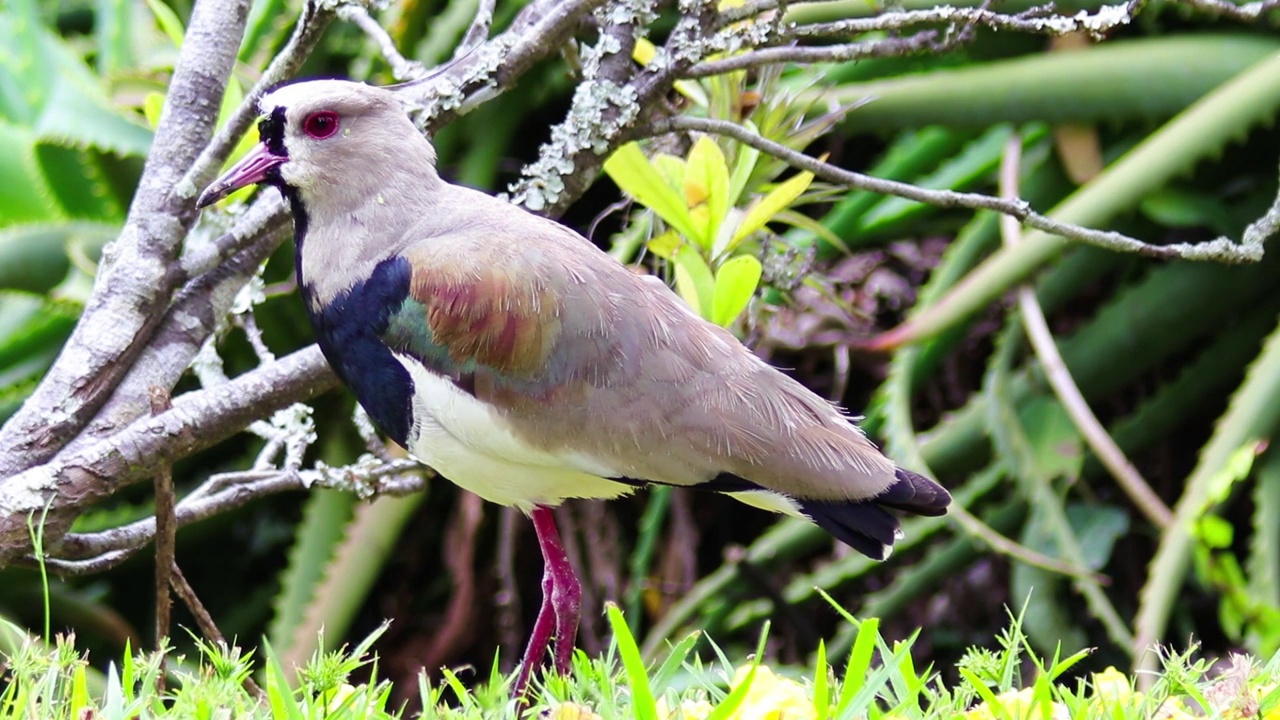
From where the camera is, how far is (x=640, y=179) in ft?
7.00

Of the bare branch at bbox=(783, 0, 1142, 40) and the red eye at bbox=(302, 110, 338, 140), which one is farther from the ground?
the bare branch at bbox=(783, 0, 1142, 40)

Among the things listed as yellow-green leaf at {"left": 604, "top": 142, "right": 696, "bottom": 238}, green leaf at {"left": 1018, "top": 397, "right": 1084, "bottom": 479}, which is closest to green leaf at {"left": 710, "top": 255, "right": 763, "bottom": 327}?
yellow-green leaf at {"left": 604, "top": 142, "right": 696, "bottom": 238}

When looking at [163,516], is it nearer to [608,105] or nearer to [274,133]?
[274,133]

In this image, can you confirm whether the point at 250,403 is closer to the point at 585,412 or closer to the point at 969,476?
the point at 585,412

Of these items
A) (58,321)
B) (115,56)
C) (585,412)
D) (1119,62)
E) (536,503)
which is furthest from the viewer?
(115,56)

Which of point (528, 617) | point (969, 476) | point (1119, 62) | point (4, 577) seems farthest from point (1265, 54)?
point (4, 577)

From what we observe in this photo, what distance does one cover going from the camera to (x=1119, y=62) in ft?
10.1

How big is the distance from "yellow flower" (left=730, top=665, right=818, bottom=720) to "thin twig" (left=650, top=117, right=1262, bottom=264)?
734mm

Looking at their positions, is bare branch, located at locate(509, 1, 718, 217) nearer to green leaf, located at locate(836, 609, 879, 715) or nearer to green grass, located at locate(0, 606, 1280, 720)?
green grass, located at locate(0, 606, 1280, 720)

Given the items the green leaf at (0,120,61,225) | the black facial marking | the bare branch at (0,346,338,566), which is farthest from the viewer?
the green leaf at (0,120,61,225)

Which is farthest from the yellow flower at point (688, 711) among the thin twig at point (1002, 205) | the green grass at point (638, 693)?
the thin twig at point (1002, 205)

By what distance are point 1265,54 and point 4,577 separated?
125 inches

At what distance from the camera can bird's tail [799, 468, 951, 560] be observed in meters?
2.03

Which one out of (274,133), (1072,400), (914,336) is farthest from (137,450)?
(1072,400)
